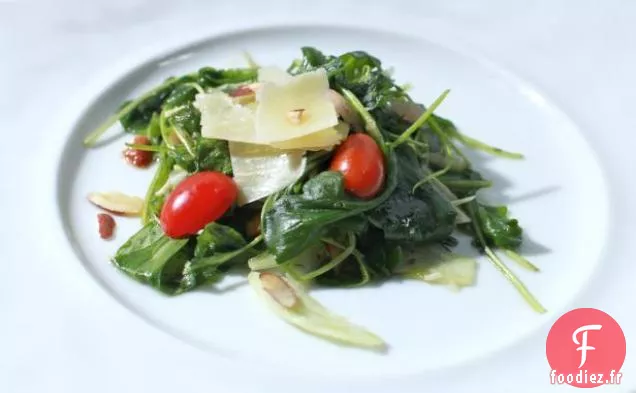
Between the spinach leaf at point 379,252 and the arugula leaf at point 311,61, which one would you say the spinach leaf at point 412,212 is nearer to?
the spinach leaf at point 379,252

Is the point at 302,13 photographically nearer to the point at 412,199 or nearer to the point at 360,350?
the point at 412,199

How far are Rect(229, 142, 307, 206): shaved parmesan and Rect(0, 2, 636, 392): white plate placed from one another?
1.20 feet

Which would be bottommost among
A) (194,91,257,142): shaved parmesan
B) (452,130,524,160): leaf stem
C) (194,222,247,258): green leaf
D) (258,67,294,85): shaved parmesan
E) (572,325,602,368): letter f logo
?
(572,325,602,368): letter f logo

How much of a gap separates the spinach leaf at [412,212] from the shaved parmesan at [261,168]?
1.00ft

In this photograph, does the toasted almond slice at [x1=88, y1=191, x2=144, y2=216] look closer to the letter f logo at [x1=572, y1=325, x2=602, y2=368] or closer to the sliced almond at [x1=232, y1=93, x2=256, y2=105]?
the sliced almond at [x1=232, y1=93, x2=256, y2=105]

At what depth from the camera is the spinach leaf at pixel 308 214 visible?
8.38ft

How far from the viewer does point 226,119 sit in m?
2.76

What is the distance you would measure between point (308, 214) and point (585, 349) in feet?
3.07

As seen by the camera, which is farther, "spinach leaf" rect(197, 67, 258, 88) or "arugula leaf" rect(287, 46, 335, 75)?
"spinach leaf" rect(197, 67, 258, 88)

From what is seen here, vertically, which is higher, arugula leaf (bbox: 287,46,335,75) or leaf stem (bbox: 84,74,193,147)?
arugula leaf (bbox: 287,46,335,75)

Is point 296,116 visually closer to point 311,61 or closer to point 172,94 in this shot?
point 311,61

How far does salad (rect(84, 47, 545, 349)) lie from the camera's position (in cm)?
258

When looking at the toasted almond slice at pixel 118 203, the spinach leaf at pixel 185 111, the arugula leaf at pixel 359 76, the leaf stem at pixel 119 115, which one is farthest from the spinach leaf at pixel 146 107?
Answer: the arugula leaf at pixel 359 76

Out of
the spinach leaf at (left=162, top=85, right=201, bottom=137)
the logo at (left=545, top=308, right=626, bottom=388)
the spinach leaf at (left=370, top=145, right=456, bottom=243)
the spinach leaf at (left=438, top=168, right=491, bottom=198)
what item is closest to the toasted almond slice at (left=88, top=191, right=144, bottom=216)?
the spinach leaf at (left=162, top=85, right=201, bottom=137)
